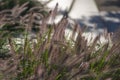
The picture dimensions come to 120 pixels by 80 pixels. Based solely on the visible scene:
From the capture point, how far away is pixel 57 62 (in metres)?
2.72

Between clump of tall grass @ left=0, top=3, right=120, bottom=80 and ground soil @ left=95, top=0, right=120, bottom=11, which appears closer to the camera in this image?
clump of tall grass @ left=0, top=3, right=120, bottom=80

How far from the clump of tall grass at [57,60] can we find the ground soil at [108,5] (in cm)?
306

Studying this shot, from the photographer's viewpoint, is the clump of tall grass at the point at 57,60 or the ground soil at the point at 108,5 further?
the ground soil at the point at 108,5

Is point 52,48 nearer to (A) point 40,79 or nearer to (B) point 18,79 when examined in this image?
(A) point 40,79

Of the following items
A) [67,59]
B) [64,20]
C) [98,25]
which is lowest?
[98,25]

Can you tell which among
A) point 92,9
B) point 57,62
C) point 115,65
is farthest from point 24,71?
point 92,9

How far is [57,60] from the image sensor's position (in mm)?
2730

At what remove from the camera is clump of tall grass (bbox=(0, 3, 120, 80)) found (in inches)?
103

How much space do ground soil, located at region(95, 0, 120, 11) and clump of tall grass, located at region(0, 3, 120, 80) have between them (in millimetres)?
3060

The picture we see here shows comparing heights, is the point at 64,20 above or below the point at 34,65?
above

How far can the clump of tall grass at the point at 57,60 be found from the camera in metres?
2.62

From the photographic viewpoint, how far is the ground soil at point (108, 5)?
6195 mm

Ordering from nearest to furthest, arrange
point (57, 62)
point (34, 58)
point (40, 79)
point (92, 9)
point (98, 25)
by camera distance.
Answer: point (40, 79), point (57, 62), point (34, 58), point (98, 25), point (92, 9)

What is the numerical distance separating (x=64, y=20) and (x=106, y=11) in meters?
3.26
